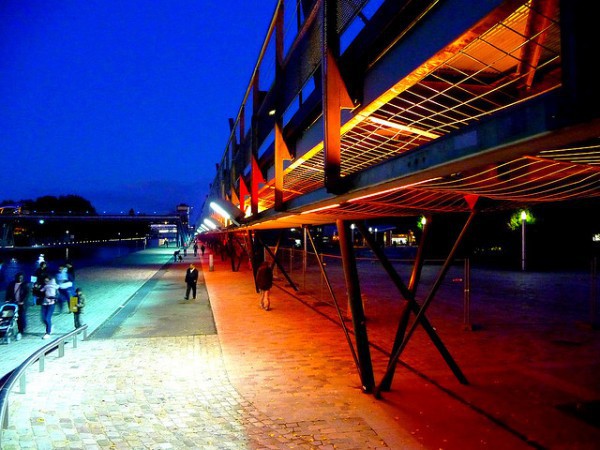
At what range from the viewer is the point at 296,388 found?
653cm

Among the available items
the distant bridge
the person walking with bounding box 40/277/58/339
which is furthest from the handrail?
the distant bridge

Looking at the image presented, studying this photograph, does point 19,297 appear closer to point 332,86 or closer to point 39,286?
point 39,286

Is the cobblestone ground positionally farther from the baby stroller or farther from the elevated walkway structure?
the baby stroller

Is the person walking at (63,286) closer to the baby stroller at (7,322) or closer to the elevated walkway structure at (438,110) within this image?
the baby stroller at (7,322)

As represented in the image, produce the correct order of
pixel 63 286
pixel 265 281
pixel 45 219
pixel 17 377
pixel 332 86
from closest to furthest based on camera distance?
pixel 332 86 → pixel 17 377 → pixel 265 281 → pixel 63 286 → pixel 45 219

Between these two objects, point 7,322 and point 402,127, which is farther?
point 7,322

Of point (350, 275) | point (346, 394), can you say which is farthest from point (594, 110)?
point (346, 394)

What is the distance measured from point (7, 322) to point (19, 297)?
614 mm

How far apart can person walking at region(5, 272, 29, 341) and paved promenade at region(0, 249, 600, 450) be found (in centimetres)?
28

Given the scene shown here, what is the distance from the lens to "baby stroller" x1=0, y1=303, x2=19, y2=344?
31.5ft

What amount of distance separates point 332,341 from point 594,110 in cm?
827

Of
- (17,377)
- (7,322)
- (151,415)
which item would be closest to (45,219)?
(7,322)

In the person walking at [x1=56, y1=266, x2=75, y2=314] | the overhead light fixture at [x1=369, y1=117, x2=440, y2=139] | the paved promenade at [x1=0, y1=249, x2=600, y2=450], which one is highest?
the overhead light fixture at [x1=369, y1=117, x2=440, y2=139]

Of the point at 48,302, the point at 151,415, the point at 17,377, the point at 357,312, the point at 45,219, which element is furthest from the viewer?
the point at 45,219
